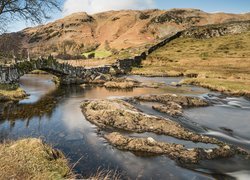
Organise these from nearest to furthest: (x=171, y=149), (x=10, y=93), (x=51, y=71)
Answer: (x=171, y=149)
(x=10, y=93)
(x=51, y=71)

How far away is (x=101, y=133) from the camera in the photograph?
22.5 m

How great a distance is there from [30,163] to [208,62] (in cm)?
8186

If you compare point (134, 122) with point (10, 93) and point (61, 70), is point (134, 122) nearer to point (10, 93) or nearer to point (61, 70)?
point (10, 93)

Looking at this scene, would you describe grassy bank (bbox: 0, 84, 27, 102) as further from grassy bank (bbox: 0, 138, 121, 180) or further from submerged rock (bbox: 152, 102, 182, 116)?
grassy bank (bbox: 0, 138, 121, 180)

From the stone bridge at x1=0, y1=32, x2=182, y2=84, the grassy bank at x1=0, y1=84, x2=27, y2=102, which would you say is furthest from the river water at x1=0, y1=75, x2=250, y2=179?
the stone bridge at x1=0, y1=32, x2=182, y2=84

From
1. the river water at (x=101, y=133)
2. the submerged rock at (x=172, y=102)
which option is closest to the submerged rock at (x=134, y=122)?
the river water at (x=101, y=133)

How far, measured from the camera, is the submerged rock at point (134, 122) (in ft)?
72.9

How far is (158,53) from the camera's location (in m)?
105

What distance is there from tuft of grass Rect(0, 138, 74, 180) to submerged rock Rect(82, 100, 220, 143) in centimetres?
941

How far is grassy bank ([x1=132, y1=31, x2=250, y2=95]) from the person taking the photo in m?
57.4

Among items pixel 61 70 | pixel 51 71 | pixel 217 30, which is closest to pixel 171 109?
pixel 61 70

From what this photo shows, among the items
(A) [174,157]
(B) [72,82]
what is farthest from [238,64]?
(A) [174,157]

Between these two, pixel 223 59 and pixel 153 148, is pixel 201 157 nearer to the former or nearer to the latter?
pixel 153 148

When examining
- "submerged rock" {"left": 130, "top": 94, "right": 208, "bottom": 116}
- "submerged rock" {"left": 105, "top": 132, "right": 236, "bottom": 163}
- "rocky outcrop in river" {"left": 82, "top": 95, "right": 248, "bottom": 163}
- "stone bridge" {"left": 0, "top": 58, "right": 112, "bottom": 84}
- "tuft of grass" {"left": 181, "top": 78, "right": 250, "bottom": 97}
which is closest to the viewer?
"submerged rock" {"left": 105, "top": 132, "right": 236, "bottom": 163}
